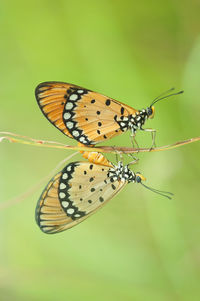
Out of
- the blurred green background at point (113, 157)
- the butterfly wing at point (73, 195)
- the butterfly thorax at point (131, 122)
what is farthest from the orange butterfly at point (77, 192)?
the blurred green background at point (113, 157)

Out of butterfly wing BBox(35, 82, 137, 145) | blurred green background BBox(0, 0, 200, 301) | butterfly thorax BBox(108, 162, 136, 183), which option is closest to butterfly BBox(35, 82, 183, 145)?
butterfly wing BBox(35, 82, 137, 145)

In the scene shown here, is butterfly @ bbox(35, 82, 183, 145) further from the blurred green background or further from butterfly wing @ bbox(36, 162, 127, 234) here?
the blurred green background

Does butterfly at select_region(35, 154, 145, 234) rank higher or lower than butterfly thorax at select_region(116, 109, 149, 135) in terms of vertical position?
lower

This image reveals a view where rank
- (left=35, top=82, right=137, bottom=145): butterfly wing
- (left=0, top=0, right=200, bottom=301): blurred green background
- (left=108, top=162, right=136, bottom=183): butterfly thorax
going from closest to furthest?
(left=35, top=82, right=137, bottom=145): butterfly wing
(left=108, top=162, right=136, bottom=183): butterfly thorax
(left=0, top=0, right=200, bottom=301): blurred green background
